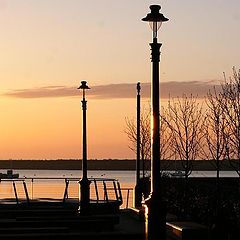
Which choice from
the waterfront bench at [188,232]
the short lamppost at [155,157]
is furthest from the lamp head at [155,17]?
the waterfront bench at [188,232]

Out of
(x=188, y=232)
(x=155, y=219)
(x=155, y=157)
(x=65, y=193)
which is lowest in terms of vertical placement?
(x=188, y=232)

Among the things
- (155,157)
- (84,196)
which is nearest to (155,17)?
(155,157)

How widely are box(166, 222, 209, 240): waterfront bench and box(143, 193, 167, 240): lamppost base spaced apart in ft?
15.7

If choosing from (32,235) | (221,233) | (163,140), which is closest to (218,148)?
(163,140)

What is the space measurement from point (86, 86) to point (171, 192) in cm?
856

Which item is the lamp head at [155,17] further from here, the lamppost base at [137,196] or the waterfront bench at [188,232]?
the lamppost base at [137,196]

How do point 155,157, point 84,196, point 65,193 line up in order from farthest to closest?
point 65,193 < point 84,196 < point 155,157

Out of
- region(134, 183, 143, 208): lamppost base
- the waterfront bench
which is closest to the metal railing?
region(134, 183, 143, 208): lamppost base

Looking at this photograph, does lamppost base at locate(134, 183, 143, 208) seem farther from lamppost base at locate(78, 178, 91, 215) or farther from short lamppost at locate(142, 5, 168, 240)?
short lamppost at locate(142, 5, 168, 240)

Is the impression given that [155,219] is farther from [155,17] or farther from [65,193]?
[65,193]

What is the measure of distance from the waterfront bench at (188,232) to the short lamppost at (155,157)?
4.82m

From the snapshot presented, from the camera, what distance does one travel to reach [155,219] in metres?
16.6

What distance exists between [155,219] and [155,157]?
129cm

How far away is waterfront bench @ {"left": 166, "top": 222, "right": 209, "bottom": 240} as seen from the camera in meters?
21.2
